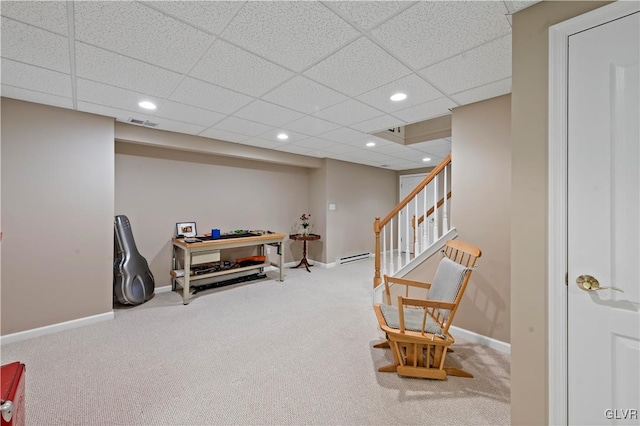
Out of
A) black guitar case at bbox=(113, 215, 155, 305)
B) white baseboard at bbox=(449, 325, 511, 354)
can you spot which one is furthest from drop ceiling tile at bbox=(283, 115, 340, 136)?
white baseboard at bbox=(449, 325, 511, 354)

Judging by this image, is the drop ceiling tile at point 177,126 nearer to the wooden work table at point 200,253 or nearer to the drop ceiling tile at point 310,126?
the drop ceiling tile at point 310,126

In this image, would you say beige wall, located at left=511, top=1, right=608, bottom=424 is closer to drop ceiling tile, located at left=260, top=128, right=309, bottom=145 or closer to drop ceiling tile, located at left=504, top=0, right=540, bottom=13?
drop ceiling tile, located at left=504, top=0, right=540, bottom=13

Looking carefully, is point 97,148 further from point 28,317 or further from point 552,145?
point 552,145

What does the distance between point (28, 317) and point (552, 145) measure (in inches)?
177

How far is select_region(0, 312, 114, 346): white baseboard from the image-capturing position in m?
2.59

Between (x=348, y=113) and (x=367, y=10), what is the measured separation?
1.55 metres

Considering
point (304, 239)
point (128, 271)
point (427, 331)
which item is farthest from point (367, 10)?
point (304, 239)

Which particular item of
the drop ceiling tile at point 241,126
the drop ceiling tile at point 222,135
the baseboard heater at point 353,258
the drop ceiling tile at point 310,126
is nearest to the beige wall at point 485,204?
the drop ceiling tile at point 310,126

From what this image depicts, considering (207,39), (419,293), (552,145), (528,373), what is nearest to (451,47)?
(552,145)

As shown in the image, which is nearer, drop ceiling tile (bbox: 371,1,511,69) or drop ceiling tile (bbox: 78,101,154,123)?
drop ceiling tile (bbox: 371,1,511,69)

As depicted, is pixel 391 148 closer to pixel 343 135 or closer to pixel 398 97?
pixel 343 135

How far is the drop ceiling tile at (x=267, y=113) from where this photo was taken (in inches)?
109

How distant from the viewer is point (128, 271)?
3.48m

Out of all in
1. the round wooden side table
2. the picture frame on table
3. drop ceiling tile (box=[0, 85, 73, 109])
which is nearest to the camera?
drop ceiling tile (box=[0, 85, 73, 109])
